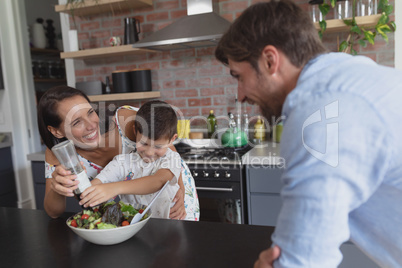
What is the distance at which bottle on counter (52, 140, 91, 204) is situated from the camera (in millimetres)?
1015

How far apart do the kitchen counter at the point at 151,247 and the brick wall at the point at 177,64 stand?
188 cm

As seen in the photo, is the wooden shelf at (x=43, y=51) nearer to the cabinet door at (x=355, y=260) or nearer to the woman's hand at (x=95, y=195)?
the woman's hand at (x=95, y=195)

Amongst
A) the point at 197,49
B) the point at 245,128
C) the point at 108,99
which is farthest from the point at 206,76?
the point at 108,99

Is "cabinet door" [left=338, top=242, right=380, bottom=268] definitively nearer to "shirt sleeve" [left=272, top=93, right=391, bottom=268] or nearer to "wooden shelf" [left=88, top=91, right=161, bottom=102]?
"shirt sleeve" [left=272, top=93, right=391, bottom=268]

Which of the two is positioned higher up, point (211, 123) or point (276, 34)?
point (276, 34)

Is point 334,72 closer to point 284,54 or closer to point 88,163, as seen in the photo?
point 284,54

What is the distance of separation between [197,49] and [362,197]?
8.38 feet

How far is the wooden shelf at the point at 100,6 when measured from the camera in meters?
2.91

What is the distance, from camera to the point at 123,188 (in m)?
1.22

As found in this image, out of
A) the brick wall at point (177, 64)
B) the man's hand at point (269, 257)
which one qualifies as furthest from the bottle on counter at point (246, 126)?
the man's hand at point (269, 257)

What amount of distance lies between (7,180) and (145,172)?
264 centimetres

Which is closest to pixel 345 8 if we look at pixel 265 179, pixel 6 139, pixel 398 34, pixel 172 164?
pixel 398 34

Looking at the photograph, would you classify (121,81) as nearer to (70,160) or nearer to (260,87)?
(70,160)

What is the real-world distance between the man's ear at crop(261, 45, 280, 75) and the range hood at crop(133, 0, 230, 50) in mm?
1714
